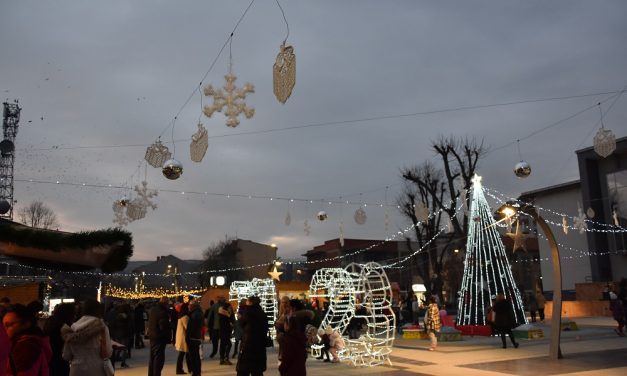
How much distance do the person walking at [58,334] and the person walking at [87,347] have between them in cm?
90

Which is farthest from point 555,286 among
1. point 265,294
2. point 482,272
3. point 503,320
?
point 265,294

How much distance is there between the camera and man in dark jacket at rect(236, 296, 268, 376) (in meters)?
7.01

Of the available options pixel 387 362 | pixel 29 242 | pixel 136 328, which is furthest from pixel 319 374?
pixel 136 328

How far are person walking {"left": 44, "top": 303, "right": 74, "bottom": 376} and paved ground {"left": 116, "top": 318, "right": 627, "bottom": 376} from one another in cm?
499

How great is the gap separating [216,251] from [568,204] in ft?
162

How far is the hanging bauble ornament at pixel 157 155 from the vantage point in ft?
36.6

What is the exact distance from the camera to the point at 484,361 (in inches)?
451

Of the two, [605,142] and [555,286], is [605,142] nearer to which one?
[605,142]

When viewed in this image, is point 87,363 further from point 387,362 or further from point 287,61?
point 387,362

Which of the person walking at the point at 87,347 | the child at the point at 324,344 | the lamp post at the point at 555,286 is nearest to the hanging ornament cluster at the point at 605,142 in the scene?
the lamp post at the point at 555,286

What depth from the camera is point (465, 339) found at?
17.0m

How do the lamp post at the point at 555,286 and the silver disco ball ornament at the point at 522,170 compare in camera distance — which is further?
the silver disco ball ornament at the point at 522,170

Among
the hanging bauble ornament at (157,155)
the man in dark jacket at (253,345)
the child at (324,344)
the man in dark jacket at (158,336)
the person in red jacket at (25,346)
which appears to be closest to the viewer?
the person in red jacket at (25,346)

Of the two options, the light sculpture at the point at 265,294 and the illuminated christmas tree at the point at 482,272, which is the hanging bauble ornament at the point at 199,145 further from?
the illuminated christmas tree at the point at 482,272
